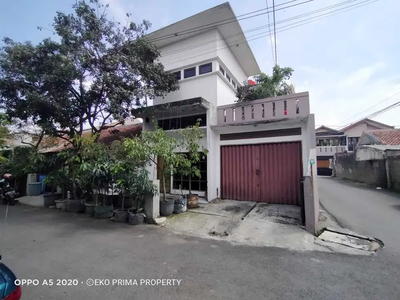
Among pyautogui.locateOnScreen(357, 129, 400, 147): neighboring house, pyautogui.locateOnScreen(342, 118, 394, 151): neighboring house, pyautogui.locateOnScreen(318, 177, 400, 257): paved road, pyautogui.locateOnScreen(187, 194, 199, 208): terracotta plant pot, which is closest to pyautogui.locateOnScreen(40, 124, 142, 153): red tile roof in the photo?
pyautogui.locateOnScreen(187, 194, 199, 208): terracotta plant pot

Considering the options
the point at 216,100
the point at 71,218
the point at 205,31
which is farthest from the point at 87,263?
the point at 205,31

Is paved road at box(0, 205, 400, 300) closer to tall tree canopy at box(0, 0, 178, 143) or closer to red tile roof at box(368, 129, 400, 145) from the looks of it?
tall tree canopy at box(0, 0, 178, 143)

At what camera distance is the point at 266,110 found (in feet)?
23.5

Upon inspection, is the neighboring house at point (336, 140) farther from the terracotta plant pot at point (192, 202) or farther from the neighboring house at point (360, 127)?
the terracotta plant pot at point (192, 202)

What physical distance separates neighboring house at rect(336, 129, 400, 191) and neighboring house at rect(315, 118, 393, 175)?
590 centimetres

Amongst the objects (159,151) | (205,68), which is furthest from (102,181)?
(205,68)

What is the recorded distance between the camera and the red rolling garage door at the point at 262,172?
684 centimetres

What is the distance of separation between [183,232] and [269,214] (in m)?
2.71

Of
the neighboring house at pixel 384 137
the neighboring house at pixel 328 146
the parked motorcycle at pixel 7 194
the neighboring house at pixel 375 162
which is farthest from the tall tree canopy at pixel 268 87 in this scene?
the neighboring house at pixel 328 146

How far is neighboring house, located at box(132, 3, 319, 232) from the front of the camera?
6.82m

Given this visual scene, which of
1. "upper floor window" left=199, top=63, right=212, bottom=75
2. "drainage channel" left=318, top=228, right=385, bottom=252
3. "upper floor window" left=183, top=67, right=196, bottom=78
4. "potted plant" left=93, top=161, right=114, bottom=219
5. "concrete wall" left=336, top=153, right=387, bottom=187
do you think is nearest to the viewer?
"drainage channel" left=318, top=228, right=385, bottom=252

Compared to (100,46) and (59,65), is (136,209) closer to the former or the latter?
→ (59,65)

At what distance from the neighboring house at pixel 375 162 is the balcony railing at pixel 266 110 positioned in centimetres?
768

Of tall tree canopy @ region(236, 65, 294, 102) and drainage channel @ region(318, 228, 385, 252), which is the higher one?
tall tree canopy @ region(236, 65, 294, 102)
